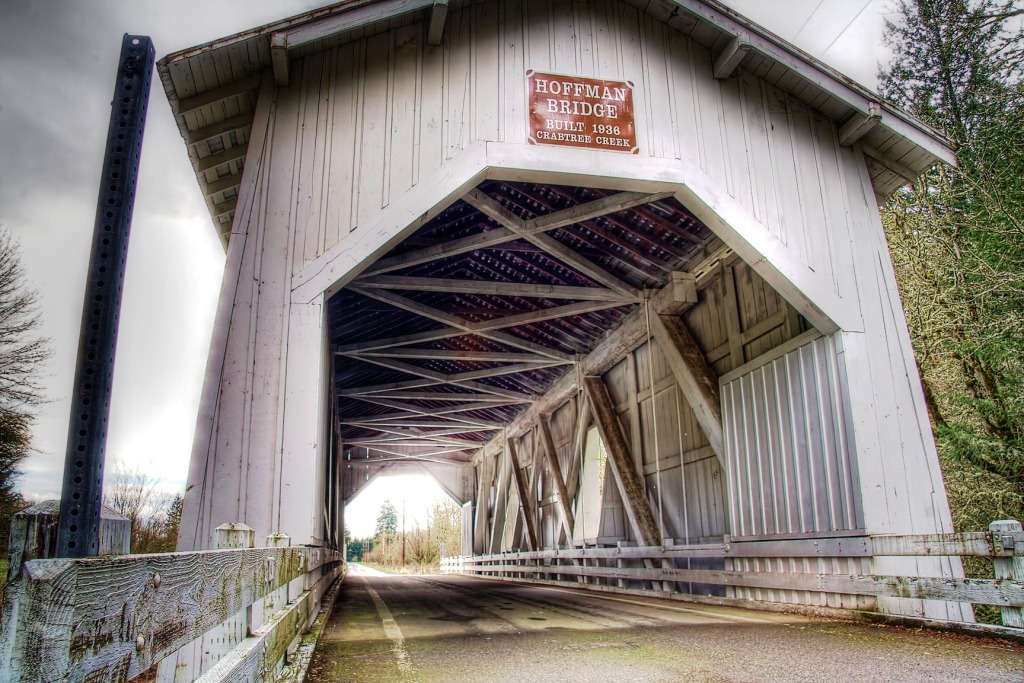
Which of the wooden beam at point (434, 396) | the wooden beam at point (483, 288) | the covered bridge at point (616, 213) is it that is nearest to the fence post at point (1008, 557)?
the covered bridge at point (616, 213)

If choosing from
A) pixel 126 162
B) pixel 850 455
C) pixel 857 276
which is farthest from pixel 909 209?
pixel 126 162

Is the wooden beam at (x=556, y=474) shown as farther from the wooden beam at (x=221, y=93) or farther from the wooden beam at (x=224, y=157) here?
the wooden beam at (x=221, y=93)

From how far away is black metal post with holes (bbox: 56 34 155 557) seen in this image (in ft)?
4.66

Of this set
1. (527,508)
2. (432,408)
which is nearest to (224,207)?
(432,408)

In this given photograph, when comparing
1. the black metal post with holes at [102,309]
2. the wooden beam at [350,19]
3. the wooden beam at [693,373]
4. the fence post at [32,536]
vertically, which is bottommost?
the fence post at [32,536]

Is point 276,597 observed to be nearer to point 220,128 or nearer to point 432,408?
point 220,128

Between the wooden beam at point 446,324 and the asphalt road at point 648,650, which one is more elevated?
the wooden beam at point 446,324

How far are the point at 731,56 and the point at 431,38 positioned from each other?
2841 mm

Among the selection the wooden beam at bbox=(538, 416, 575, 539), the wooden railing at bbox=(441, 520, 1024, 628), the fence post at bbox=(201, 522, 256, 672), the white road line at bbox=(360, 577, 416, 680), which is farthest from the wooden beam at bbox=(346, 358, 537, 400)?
the fence post at bbox=(201, 522, 256, 672)

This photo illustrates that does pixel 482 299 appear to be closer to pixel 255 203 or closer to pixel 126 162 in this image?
pixel 255 203

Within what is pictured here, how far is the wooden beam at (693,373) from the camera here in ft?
27.1

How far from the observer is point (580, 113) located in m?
6.40

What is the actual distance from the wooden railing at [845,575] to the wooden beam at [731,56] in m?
4.44

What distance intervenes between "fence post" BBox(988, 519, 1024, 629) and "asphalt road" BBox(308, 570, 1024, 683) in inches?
6.7
